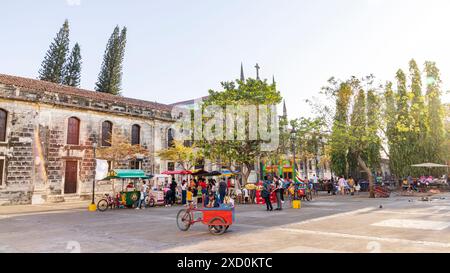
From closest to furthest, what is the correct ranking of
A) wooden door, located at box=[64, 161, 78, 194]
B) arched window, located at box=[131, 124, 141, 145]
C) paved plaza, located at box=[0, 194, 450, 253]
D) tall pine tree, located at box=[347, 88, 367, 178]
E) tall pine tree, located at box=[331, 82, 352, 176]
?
paved plaza, located at box=[0, 194, 450, 253]
tall pine tree, located at box=[347, 88, 367, 178]
tall pine tree, located at box=[331, 82, 352, 176]
wooden door, located at box=[64, 161, 78, 194]
arched window, located at box=[131, 124, 141, 145]

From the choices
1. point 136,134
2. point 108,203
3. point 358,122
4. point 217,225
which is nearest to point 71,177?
point 136,134

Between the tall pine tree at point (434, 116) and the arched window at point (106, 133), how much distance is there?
3041 centimetres

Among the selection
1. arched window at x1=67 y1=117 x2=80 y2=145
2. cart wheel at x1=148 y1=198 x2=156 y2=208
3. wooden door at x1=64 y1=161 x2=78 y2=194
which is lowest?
cart wheel at x1=148 y1=198 x2=156 y2=208

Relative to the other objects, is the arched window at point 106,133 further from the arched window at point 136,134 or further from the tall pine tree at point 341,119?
the tall pine tree at point 341,119

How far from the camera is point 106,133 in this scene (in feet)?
87.2

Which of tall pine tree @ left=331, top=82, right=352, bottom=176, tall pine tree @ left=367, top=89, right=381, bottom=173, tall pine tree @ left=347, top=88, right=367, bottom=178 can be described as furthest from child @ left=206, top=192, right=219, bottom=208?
tall pine tree @ left=367, top=89, right=381, bottom=173

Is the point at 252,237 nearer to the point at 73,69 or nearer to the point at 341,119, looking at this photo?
the point at 341,119

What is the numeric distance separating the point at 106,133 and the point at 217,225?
2084 cm

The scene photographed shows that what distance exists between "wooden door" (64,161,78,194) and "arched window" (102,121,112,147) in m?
2.95

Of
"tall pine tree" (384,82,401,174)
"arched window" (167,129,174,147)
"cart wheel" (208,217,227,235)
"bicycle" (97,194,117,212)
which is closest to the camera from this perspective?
"cart wheel" (208,217,227,235)

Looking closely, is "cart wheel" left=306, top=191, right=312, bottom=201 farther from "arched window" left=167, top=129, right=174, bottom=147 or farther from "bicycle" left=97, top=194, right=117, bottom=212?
"arched window" left=167, top=129, right=174, bottom=147

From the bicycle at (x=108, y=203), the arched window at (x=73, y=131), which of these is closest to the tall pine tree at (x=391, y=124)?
the bicycle at (x=108, y=203)

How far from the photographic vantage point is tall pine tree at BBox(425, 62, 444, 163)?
29.9 meters
